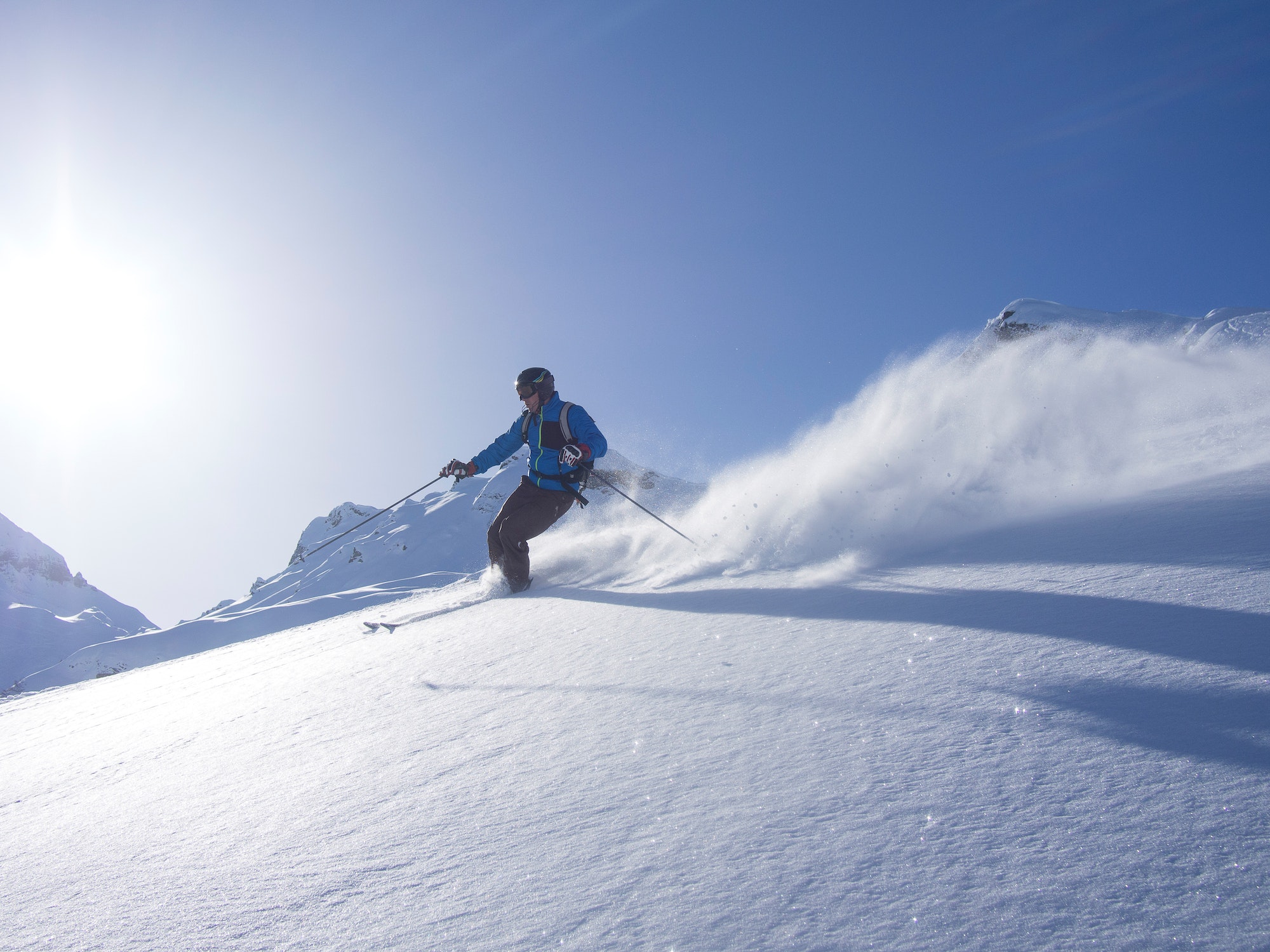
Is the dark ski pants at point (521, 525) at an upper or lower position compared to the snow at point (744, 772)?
upper

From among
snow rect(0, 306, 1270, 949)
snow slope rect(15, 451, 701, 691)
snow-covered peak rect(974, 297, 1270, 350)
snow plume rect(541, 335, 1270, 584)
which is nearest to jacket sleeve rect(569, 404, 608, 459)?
snow plume rect(541, 335, 1270, 584)

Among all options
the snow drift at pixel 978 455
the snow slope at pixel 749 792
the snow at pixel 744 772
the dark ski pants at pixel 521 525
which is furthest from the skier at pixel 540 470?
the snow slope at pixel 749 792

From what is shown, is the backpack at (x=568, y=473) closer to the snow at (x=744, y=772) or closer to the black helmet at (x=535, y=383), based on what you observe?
the black helmet at (x=535, y=383)

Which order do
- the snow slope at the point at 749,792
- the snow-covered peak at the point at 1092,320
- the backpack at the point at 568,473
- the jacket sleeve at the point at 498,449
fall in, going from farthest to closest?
the snow-covered peak at the point at 1092,320, the jacket sleeve at the point at 498,449, the backpack at the point at 568,473, the snow slope at the point at 749,792

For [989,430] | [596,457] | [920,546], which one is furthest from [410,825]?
[989,430]

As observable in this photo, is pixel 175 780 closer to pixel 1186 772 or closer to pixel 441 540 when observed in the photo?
pixel 1186 772

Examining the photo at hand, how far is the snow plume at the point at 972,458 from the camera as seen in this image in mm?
5000

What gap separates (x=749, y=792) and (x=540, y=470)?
18.4ft

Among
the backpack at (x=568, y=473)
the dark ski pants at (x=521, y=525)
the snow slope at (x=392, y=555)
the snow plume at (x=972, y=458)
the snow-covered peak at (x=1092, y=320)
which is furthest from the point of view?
the snow slope at (x=392, y=555)

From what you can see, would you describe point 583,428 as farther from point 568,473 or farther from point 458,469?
point 458,469

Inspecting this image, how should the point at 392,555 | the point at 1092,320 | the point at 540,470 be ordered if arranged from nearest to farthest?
1. the point at 540,470
2. the point at 1092,320
3. the point at 392,555

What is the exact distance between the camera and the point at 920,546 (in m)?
4.62

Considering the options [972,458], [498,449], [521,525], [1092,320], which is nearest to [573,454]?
[521,525]

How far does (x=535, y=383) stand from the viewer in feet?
22.0
